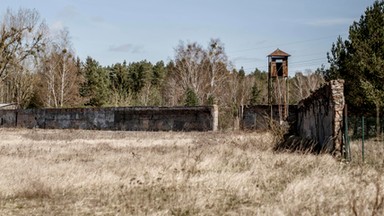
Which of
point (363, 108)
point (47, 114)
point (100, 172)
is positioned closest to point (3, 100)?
point (47, 114)

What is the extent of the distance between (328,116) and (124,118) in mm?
16348

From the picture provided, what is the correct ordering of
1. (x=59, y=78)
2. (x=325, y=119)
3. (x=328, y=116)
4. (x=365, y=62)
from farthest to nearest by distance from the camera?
(x=59, y=78) → (x=365, y=62) → (x=325, y=119) → (x=328, y=116)

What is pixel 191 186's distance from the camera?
7.55 metres

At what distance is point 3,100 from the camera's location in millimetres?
74750

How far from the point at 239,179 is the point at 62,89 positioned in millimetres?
41038

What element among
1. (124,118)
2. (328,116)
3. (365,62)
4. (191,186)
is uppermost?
(365,62)

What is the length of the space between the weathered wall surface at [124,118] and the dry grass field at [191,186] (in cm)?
1357

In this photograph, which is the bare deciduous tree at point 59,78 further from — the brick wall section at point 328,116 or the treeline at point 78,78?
the brick wall section at point 328,116

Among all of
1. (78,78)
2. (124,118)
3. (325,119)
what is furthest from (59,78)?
(325,119)

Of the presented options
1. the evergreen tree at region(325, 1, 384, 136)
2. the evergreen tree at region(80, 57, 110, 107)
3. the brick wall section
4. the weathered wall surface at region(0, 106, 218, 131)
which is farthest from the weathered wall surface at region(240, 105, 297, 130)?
the evergreen tree at region(80, 57, 110, 107)

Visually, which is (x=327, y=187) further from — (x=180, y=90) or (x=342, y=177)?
(x=180, y=90)

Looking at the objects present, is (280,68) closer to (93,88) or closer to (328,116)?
(328,116)

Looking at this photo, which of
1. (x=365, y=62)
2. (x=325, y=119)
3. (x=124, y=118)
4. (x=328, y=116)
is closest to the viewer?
(x=328, y=116)

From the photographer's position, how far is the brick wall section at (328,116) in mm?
11555
